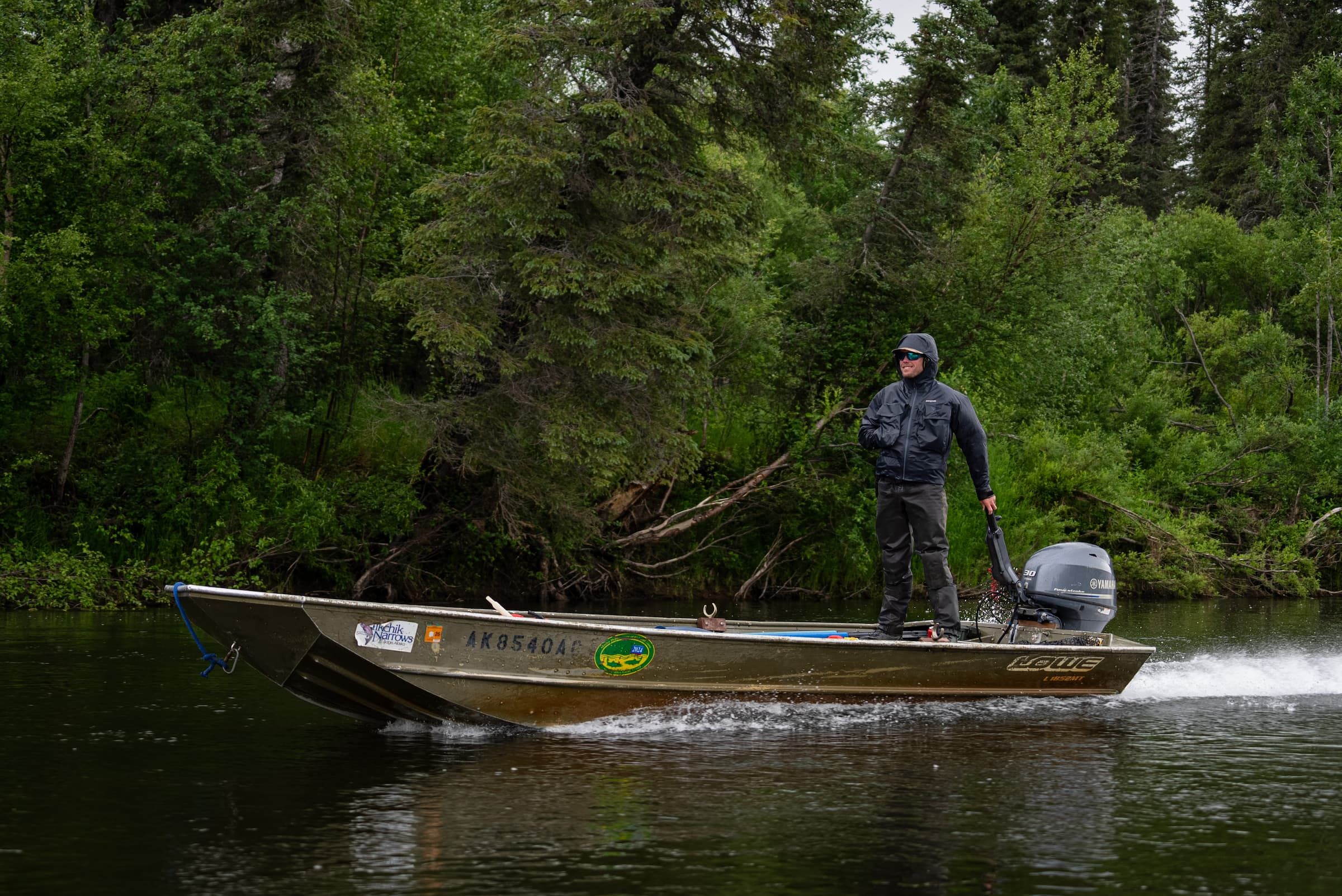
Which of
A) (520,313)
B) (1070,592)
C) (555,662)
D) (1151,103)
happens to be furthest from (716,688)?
(1151,103)

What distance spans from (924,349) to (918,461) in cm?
82

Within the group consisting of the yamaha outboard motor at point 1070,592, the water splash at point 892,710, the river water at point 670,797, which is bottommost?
the river water at point 670,797

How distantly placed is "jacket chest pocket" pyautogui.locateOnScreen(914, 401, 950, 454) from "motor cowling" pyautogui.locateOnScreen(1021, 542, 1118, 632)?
5.63 feet

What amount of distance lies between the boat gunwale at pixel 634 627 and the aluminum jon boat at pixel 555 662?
0.01m

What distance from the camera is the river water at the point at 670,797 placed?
5.80 meters

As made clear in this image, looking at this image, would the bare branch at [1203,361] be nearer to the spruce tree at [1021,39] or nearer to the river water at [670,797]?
the spruce tree at [1021,39]

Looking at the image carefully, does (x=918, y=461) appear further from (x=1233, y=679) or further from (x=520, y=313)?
(x=520, y=313)

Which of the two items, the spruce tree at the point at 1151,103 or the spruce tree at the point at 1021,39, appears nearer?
the spruce tree at the point at 1021,39

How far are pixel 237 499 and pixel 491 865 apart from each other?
14132mm

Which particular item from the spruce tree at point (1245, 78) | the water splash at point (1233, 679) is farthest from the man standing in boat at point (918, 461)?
the spruce tree at point (1245, 78)

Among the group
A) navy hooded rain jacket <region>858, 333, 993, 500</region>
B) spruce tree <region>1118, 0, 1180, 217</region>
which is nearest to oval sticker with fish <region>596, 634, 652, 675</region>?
navy hooded rain jacket <region>858, 333, 993, 500</region>

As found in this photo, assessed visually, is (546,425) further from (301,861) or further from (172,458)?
(301,861)

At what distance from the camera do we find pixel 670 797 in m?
7.34

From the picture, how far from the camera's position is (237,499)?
1900cm
